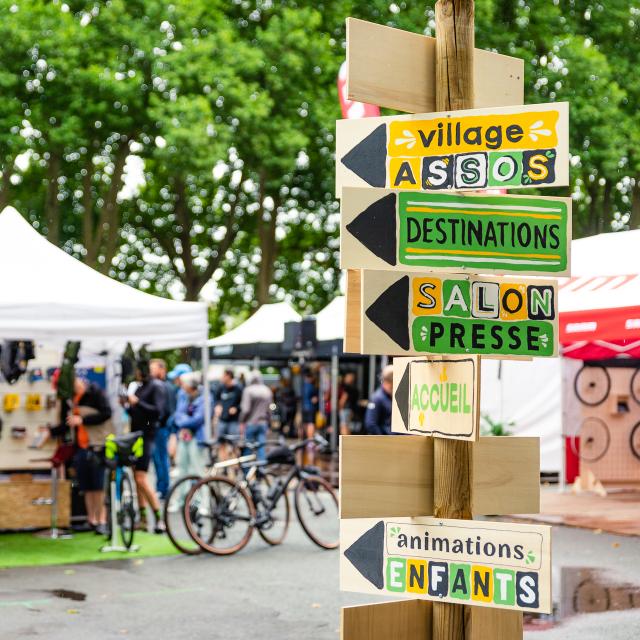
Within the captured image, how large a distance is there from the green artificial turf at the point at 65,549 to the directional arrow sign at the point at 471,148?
26.0 ft

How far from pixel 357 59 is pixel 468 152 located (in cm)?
46

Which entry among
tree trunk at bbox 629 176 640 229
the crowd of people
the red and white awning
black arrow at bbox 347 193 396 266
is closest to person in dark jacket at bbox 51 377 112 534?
the crowd of people

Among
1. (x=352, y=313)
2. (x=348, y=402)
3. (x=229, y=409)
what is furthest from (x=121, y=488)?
(x=348, y=402)

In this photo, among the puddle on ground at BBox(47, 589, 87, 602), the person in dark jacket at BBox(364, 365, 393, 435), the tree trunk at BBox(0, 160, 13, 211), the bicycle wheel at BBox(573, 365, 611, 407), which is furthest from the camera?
the tree trunk at BBox(0, 160, 13, 211)

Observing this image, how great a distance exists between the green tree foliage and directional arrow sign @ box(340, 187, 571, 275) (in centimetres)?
2303

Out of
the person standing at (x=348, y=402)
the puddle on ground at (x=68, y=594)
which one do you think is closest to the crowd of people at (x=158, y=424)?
the puddle on ground at (x=68, y=594)

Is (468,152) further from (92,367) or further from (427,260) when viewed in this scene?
(92,367)

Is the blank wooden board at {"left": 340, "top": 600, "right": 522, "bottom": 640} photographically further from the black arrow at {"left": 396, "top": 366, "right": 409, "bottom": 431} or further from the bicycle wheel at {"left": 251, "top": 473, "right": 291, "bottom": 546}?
the bicycle wheel at {"left": 251, "top": 473, "right": 291, "bottom": 546}

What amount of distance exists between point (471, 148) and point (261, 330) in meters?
24.0

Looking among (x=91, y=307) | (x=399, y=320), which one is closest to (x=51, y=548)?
(x=91, y=307)

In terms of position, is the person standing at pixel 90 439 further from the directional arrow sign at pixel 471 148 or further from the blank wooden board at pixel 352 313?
the directional arrow sign at pixel 471 148

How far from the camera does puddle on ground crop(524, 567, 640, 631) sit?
8531 mm

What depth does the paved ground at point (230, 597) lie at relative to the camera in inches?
316

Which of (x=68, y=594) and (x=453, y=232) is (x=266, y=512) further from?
(x=453, y=232)
